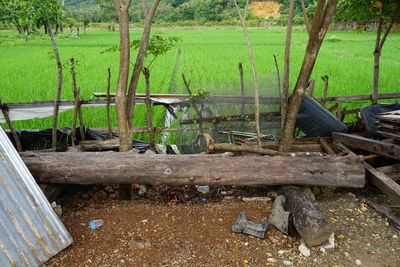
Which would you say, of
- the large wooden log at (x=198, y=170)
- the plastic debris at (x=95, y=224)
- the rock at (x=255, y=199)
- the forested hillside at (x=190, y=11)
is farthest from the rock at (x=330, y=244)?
the forested hillside at (x=190, y=11)

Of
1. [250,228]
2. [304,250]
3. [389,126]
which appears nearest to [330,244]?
[304,250]

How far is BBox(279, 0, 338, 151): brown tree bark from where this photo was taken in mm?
3043

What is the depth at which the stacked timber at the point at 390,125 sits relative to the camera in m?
3.34

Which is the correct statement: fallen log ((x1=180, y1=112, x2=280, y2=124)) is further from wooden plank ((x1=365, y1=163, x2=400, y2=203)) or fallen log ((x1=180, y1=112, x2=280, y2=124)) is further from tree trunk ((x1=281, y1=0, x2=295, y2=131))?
wooden plank ((x1=365, y1=163, x2=400, y2=203))

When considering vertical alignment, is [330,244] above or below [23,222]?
below

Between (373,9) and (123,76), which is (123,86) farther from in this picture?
(373,9)

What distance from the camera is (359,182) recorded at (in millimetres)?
3016

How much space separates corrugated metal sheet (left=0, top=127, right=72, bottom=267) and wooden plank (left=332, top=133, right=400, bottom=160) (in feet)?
9.00

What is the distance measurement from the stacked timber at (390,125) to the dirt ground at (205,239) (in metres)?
0.75

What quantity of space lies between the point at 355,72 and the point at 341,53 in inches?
264

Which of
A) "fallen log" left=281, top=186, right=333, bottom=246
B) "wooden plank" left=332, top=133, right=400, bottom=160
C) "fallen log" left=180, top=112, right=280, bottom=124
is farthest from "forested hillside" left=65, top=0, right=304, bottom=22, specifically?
"fallen log" left=281, top=186, right=333, bottom=246

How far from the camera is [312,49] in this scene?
10.3ft

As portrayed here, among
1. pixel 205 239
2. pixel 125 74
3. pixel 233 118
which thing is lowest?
pixel 205 239

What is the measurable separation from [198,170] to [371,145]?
68.5 inches
